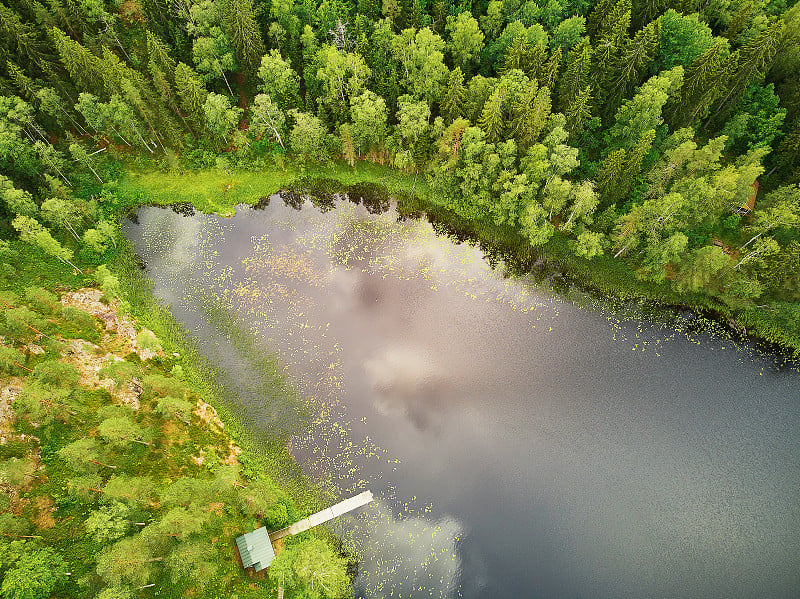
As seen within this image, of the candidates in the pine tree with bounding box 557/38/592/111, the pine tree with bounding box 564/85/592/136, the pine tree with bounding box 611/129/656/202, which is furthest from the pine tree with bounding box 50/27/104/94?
the pine tree with bounding box 611/129/656/202

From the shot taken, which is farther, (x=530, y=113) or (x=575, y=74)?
(x=575, y=74)

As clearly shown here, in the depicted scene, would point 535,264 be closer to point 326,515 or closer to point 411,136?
point 411,136

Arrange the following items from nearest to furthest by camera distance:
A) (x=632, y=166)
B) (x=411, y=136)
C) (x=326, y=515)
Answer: (x=326, y=515) → (x=632, y=166) → (x=411, y=136)

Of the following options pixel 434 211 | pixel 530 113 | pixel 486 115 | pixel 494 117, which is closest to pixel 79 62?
pixel 434 211

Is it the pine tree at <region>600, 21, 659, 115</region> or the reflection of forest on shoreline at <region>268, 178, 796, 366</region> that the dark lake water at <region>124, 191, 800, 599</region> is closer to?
the reflection of forest on shoreline at <region>268, 178, 796, 366</region>

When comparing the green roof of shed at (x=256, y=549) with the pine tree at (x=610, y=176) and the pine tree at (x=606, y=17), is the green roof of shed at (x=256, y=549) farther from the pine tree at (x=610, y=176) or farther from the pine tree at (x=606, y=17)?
the pine tree at (x=606, y=17)

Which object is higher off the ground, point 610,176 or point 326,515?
point 610,176
